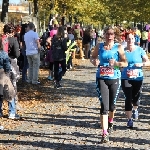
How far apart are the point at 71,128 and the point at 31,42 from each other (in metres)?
5.42

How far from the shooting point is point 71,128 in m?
8.96

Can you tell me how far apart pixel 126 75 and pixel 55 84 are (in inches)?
235

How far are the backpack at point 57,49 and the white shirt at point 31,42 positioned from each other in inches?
20.9

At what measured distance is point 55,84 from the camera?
14688 millimetres

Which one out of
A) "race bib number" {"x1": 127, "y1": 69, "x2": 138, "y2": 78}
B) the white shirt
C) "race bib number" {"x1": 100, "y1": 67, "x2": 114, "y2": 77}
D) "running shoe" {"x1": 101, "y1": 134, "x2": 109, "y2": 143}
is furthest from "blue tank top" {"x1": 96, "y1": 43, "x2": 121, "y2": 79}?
the white shirt

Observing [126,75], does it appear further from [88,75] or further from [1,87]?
[88,75]

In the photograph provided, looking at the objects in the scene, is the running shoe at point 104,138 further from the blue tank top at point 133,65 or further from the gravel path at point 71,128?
the blue tank top at point 133,65

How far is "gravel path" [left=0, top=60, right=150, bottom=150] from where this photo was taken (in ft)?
25.1

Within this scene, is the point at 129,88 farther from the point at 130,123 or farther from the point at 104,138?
the point at 104,138

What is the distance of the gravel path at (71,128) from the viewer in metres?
7.66

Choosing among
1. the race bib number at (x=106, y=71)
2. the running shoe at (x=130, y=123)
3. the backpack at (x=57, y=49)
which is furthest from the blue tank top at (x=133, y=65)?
the backpack at (x=57, y=49)

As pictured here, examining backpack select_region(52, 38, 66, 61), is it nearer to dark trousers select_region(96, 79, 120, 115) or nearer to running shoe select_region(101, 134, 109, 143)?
dark trousers select_region(96, 79, 120, 115)

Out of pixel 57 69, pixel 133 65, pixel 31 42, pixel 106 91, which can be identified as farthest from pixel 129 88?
pixel 57 69

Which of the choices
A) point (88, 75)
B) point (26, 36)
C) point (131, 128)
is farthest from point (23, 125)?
point (88, 75)
